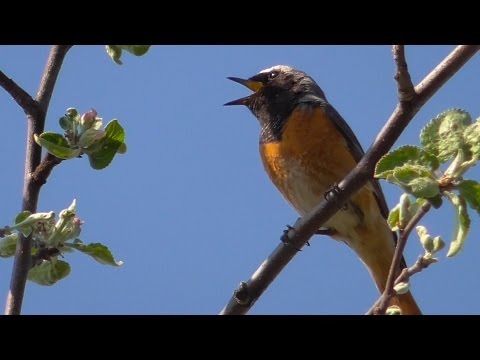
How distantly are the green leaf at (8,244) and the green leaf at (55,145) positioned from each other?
0.32m

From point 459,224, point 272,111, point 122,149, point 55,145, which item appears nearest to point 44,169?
point 55,145

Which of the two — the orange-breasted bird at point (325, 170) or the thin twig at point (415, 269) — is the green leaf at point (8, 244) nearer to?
the thin twig at point (415, 269)

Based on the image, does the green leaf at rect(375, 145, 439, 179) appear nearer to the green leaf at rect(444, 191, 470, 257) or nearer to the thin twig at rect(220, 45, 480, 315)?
the green leaf at rect(444, 191, 470, 257)

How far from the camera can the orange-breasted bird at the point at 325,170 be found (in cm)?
508

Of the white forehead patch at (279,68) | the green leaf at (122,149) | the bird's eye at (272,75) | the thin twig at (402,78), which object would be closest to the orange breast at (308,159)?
the bird's eye at (272,75)

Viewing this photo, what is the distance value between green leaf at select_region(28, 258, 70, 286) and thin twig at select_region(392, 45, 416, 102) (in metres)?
1.19

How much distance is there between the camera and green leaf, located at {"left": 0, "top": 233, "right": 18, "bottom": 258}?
2223 mm

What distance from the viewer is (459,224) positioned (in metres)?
1.84

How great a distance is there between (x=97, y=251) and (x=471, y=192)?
1157 millimetres

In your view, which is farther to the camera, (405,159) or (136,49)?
(136,49)

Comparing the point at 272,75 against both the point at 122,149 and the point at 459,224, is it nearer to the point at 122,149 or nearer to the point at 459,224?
the point at 122,149

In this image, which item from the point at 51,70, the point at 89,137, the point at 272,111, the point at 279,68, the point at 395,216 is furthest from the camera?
the point at 279,68
